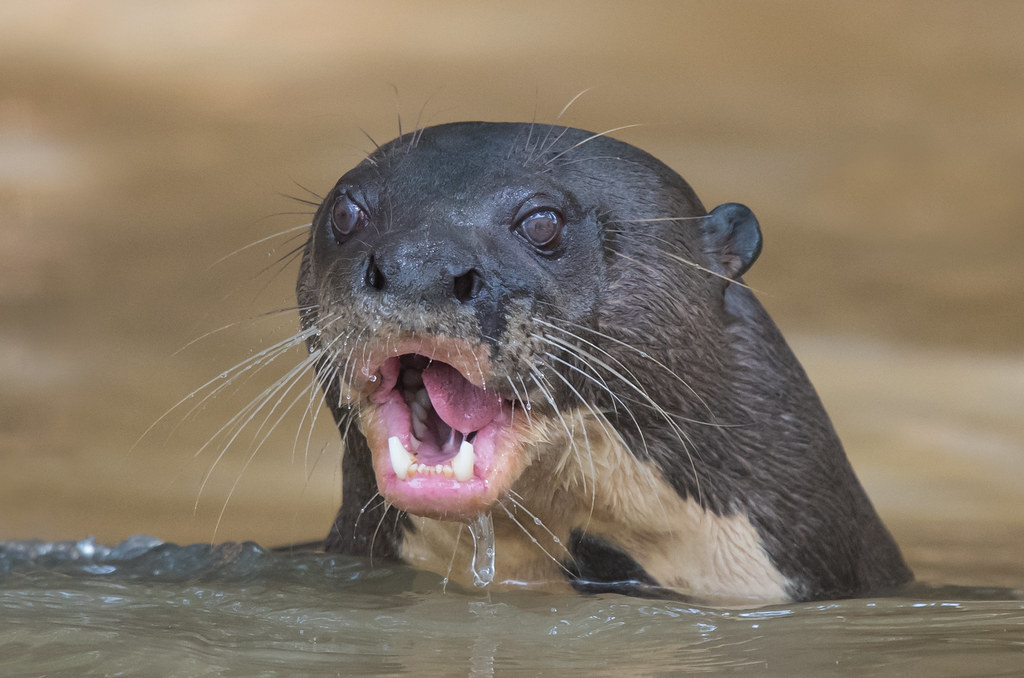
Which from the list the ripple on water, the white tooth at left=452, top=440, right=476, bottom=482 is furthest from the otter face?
the ripple on water

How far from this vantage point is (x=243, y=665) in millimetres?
2385

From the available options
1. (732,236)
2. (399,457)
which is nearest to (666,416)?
(732,236)

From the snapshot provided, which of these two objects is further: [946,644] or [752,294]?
[752,294]

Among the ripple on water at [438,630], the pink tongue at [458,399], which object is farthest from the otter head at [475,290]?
the ripple on water at [438,630]

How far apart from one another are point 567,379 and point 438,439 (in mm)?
260

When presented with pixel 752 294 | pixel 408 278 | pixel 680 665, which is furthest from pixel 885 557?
pixel 408 278

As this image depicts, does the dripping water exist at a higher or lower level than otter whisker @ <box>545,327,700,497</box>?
lower

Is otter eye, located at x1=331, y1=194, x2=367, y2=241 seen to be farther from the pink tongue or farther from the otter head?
the pink tongue

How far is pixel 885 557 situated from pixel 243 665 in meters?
1.75

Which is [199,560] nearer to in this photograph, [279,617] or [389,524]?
[389,524]

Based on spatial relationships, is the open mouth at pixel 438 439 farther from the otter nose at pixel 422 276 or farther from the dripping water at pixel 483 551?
the dripping water at pixel 483 551

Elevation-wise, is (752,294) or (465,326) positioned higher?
(752,294)

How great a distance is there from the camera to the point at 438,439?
112 inches

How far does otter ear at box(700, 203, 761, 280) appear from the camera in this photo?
322 cm
